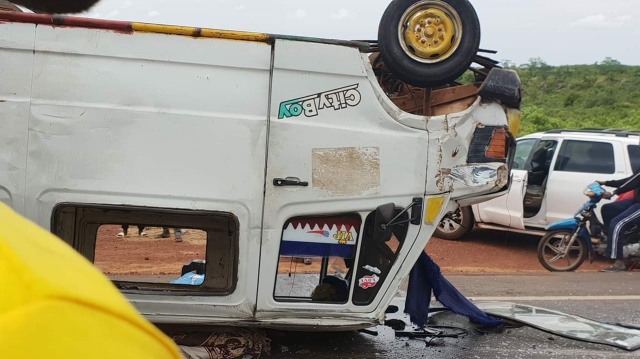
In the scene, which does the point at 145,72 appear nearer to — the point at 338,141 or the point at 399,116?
the point at 338,141

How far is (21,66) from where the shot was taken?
3676 millimetres

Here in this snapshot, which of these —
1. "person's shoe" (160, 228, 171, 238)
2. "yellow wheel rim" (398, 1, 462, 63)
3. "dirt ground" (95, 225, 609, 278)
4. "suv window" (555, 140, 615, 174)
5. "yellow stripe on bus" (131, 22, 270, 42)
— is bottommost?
"dirt ground" (95, 225, 609, 278)

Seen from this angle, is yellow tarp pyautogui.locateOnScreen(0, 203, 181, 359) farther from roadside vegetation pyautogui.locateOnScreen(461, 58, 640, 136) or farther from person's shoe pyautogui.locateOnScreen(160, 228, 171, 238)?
roadside vegetation pyautogui.locateOnScreen(461, 58, 640, 136)

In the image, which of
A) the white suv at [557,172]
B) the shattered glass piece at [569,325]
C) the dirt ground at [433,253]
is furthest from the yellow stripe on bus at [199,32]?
the white suv at [557,172]

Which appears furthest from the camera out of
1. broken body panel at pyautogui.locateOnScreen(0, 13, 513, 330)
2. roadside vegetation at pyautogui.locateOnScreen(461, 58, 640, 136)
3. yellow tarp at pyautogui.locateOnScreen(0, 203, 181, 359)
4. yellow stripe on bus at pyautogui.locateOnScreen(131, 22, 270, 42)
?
roadside vegetation at pyautogui.locateOnScreen(461, 58, 640, 136)

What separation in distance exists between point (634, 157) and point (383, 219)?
699 cm

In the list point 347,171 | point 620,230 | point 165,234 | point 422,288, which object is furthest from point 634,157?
point 347,171

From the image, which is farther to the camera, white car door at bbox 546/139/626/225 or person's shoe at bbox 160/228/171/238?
white car door at bbox 546/139/626/225

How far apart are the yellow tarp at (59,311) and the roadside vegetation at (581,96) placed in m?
22.0

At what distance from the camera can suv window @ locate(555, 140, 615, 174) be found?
32.3ft

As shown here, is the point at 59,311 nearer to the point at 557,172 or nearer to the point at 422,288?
the point at 422,288

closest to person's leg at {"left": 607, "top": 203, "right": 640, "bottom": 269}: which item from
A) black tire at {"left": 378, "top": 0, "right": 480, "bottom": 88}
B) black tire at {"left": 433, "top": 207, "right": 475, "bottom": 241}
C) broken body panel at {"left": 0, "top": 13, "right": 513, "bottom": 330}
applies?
black tire at {"left": 433, "top": 207, "right": 475, "bottom": 241}

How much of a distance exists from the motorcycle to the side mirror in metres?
5.76

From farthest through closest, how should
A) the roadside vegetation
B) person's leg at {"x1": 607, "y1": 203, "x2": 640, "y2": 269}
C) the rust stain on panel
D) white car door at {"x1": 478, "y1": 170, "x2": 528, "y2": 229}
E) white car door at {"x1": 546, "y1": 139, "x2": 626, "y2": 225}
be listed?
the roadside vegetation < white car door at {"x1": 478, "y1": 170, "x2": 528, "y2": 229} < white car door at {"x1": 546, "y1": 139, "x2": 626, "y2": 225} < person's leg at {"x1": 607, "y1": 203, "x2": 640, "y2": 269} < the rust stain on panel
